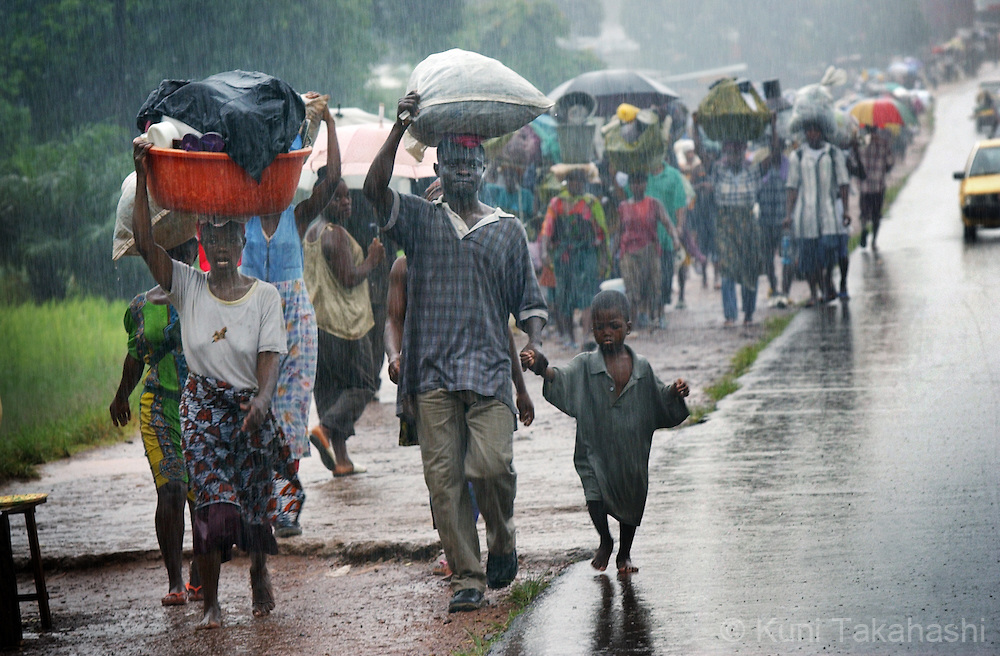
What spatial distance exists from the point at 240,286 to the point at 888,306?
9.92 meters

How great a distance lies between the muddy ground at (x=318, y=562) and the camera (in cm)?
488

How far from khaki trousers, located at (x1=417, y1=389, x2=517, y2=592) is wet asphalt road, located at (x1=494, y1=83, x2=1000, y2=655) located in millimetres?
351

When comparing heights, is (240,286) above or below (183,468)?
above

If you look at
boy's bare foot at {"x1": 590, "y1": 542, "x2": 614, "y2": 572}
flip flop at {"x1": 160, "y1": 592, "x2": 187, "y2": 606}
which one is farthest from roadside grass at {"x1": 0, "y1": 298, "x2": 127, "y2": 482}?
boy's bare foot at {"x1": 590, "y1": 542, "x2": 614, "y2": 572}

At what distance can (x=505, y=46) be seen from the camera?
122 ft

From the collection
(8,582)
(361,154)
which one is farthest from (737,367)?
(8,582)

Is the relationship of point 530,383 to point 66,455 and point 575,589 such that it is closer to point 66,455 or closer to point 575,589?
point 66,455

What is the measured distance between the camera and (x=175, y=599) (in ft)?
17.9

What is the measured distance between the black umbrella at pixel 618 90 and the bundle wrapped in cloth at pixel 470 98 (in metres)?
12.5

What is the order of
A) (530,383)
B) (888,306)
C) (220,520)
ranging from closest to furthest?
(220,520)
(530,383)
(888,306)

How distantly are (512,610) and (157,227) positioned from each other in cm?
215

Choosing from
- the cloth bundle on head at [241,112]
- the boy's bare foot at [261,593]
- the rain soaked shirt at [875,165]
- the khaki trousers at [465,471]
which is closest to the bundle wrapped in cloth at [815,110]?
the rain soaked shirt at [875,165]

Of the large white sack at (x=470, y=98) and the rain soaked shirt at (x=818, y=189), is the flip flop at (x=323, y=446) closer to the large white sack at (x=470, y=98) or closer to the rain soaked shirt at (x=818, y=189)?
the large white sack at (x=470, y=98)

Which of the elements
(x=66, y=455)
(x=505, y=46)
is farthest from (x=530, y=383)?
(x=505, y=46)
